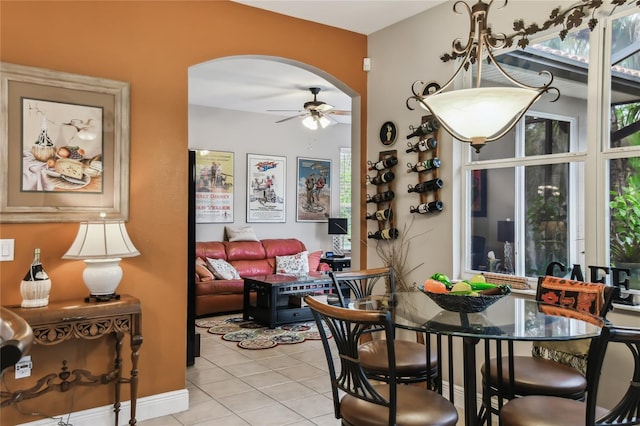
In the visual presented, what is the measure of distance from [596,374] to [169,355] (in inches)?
106

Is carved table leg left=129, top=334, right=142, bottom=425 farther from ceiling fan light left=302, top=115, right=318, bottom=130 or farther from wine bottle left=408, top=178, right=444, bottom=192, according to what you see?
ceiling fan light left=302, top=115, right=318, bottom=130

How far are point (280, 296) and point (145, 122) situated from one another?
329cm

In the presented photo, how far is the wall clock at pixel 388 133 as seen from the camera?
4.16 m

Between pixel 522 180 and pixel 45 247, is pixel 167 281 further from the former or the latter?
pixel 522 180

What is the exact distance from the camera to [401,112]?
4.12 m

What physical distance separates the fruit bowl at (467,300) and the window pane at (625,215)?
38.6 inches

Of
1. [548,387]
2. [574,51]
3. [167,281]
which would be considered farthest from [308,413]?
[574,51]

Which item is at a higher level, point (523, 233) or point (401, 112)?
point (401, 112)

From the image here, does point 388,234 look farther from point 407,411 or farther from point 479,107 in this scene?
point 407,411

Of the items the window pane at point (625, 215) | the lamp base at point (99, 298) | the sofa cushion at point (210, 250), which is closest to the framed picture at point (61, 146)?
the lamp base at point (99, 298)

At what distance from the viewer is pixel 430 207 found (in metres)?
3.79

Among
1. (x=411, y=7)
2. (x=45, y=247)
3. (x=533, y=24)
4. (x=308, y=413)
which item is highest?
(x=411, y=7)

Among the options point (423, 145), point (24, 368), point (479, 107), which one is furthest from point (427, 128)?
point (24, 368)

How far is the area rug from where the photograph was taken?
17.4 ft
